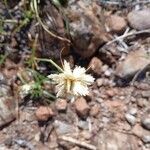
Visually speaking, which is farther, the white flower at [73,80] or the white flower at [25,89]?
the white flower at [25,89]

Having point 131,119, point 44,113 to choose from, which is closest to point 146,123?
point 131,119

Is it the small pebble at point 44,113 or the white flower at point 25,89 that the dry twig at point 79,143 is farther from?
the white flower at point 25,89

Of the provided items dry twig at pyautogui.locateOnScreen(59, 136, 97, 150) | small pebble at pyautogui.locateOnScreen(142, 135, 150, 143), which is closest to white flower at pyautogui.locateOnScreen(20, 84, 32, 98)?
dry twig at pyautogui.locateOnScreen(59, 136, 97, 150)

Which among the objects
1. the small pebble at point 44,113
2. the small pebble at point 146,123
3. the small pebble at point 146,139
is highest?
the small pebble at point 44,113

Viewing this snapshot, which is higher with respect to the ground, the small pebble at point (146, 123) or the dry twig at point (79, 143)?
the small pebble at point (146, 123)

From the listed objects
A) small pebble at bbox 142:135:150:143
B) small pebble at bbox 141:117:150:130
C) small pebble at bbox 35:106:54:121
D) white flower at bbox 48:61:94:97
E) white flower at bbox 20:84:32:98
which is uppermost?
white flower at bbox 48:61:94:97

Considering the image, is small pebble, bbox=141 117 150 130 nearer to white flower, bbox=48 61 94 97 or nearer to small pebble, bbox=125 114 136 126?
small pebble, bbox=125 114 136 126

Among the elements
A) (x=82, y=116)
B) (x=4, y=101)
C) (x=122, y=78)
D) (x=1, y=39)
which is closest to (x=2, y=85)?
(x=4, y=101)

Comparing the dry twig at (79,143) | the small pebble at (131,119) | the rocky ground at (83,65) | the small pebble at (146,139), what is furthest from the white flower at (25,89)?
the small pebble at (146,139)

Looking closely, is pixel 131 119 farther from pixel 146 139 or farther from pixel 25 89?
pixel 25 89
